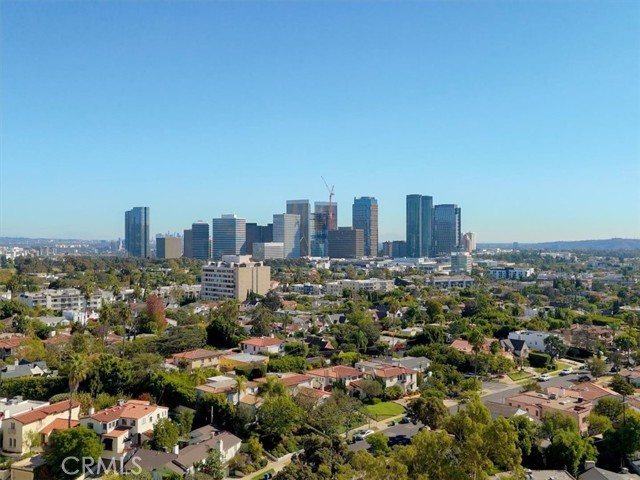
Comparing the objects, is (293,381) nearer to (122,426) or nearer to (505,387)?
(122,426)

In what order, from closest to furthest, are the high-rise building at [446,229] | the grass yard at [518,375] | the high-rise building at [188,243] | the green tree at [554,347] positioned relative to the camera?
the grass yard at [518,375] → the green tree at [554,347] → the high-rise building at [188,243] → the high-rise building at [446,229]

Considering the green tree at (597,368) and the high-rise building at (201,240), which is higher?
the high-rise building at (201,240)

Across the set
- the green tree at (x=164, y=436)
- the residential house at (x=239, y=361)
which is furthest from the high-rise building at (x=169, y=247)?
the green tree at (x=164, y=436)

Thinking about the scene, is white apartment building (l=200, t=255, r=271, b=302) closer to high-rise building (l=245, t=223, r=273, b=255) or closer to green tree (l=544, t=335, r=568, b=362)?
green tree (l=544, t=335, r=568, b=362)

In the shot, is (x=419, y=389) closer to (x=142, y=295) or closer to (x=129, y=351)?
(x=129, y=351)

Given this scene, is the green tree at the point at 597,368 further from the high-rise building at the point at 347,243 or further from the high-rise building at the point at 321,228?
the high-rise building at the point at 321,228

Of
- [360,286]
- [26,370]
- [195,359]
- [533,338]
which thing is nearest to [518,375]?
[533,338]

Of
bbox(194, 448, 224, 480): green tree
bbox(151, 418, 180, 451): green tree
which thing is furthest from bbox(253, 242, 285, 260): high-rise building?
bbox(194, 448, 224, 480): green tree
